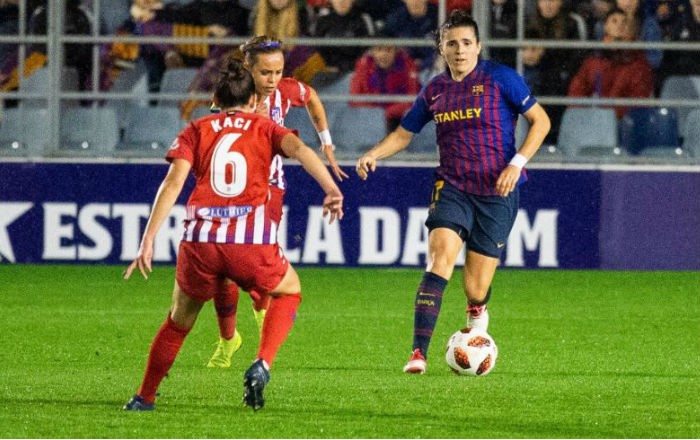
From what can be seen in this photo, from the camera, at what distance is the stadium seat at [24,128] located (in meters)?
14.7

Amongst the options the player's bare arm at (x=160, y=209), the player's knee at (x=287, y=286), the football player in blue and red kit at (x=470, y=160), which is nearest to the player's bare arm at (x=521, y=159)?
the football player in blue and red kit at (x=470, y=160)

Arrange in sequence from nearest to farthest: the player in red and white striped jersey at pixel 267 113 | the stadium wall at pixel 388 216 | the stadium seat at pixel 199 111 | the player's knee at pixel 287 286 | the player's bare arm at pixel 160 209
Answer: the player's bare arm at pixel 160 209 → the player's knee at pixel 287 286 → the player in red and white striped jersey at pixel 267 113 → the stadium wall at pixel 388 216 → the stadium seat at pixel 199 111

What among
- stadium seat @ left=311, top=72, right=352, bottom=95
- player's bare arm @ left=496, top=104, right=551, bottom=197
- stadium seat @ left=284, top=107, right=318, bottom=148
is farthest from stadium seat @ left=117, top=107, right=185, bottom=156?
player's bare arm @ left=496, top=104, right=551, bottom=197

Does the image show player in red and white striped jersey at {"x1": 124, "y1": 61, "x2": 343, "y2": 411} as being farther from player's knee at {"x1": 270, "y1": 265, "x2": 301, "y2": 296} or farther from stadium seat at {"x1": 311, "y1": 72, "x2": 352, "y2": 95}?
stadium seat at {"x1": 311, "y1": 72, "x2": 352, "y2": 95}

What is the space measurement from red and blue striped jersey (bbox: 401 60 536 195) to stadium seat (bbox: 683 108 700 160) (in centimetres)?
629

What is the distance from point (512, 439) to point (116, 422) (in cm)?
154

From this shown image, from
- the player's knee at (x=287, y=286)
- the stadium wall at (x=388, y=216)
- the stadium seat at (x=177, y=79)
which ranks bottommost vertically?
the stadium wall at (x=388, y=216)

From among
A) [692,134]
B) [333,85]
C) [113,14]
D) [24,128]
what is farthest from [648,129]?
[24,128]

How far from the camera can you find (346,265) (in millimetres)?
14328

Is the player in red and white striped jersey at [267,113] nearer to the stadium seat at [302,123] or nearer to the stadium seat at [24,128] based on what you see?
the stadium seat at [302,123]

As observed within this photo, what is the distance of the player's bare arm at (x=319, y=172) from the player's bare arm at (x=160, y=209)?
410mm

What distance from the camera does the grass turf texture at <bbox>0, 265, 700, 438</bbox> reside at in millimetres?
6617

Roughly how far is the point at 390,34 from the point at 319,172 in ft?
27.3

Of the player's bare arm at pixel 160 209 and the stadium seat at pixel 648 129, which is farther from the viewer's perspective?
the stadium seat at pixel 648 129
